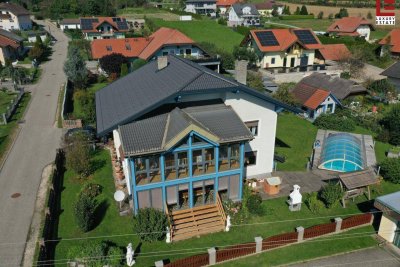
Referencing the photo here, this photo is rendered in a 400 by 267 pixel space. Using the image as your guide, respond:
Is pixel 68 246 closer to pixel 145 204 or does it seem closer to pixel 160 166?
pixel 145 204

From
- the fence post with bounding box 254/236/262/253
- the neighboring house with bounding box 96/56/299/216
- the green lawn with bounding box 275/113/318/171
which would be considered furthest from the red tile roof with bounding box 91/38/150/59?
the fence post with bounding box 254/236/262/253

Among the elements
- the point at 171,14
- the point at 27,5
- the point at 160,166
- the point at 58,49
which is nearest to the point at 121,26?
the point at 58,49

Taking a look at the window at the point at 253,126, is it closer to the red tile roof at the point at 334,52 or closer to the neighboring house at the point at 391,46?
the red tile roof at the point at 334,52

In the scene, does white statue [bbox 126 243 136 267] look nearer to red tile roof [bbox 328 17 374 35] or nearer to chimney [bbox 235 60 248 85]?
chimney [bbox 235 60 248 85]

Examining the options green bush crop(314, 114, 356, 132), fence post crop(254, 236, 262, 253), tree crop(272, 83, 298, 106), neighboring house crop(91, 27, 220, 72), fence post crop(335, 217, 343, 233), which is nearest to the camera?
fence post crop(254, 236, 262, 253)

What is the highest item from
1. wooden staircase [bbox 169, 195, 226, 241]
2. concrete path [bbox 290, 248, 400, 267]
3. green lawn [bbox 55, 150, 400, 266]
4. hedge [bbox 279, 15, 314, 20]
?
hedge [bbox 279, 15, 314, 20]

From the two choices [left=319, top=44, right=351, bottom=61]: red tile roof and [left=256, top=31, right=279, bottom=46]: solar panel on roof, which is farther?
[left=319, top=44, right=351, bottom=61]: red tile roof

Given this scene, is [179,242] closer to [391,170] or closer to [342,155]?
[342,155]
